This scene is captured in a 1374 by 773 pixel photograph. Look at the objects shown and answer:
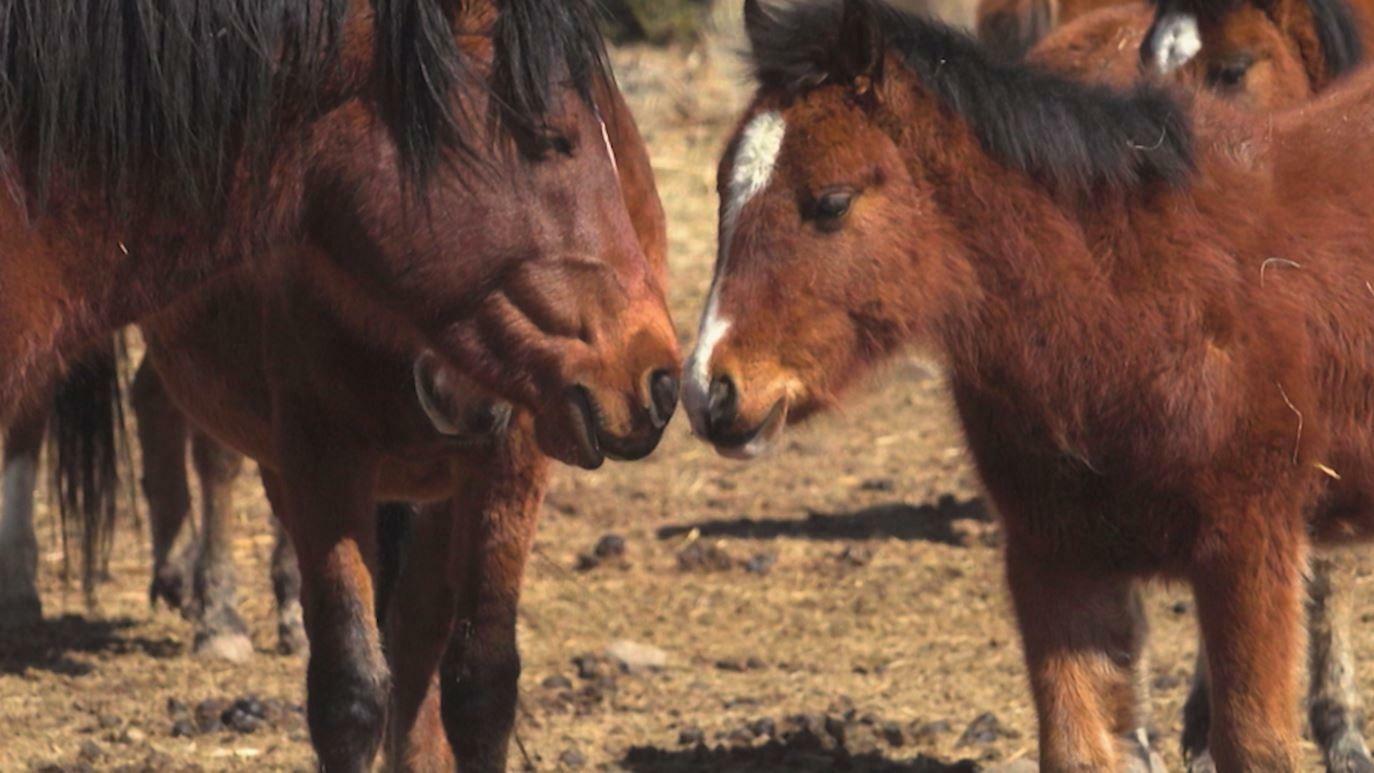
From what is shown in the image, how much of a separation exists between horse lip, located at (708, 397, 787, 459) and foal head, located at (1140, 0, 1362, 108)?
2573 mm

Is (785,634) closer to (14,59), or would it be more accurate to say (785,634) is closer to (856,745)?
(856,745)

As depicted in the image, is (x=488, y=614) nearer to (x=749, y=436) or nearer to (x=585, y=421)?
(x=749, y=436)

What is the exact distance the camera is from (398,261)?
3955mm

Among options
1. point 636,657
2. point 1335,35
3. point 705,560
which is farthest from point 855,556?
point 1335,35

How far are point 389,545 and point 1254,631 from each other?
239 centimetres

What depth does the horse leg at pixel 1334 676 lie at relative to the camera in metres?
5.84

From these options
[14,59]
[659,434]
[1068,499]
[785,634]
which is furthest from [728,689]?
[14,59]

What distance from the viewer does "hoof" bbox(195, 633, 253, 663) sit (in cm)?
725

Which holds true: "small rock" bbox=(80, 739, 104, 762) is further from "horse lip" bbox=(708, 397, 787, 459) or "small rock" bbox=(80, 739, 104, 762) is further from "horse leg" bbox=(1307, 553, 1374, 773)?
"horse leg" bbox=(1307, 553, 1374, 773)

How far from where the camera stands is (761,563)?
8070 mm

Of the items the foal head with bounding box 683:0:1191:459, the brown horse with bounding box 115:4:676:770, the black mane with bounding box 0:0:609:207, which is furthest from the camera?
the brown horse with bounding box 115:4:676:770

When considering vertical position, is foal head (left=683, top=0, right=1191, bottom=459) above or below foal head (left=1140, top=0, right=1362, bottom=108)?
below

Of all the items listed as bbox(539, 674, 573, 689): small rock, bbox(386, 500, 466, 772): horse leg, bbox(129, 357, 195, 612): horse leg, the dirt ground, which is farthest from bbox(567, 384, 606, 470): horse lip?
bbox(129, 357, 195, 612): horse leg

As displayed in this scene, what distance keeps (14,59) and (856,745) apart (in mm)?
3077
